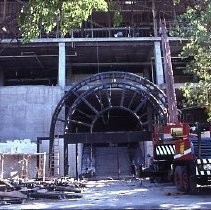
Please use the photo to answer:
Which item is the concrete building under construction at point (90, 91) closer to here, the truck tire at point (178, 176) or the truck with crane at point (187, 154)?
the truck with crane at point (187, 154)

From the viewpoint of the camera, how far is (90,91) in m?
27.3

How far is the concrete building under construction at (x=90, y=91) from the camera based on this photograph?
26922 millimetres

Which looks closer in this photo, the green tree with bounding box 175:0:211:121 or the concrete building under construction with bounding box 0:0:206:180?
the green tree with bounding box 175:0:211:121

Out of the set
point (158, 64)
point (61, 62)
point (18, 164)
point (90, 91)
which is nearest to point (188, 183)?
point (18, 164)

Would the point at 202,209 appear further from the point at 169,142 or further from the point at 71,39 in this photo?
the point at 71,39

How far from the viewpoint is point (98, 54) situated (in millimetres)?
37188

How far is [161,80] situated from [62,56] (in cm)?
806

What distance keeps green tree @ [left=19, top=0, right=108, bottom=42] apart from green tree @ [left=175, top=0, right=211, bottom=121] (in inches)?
131

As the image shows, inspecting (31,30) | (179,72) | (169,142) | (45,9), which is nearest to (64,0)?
(45,9)

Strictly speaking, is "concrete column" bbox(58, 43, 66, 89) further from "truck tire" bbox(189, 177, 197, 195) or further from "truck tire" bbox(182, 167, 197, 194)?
"truck tire" bbox(189, 177, 197, 195)

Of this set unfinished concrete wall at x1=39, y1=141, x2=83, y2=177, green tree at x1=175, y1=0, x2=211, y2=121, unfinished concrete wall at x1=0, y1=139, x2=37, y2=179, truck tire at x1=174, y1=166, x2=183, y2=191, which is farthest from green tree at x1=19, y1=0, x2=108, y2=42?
unfinished concrete wall at x1=39, y1=141, x2=83, y2=177

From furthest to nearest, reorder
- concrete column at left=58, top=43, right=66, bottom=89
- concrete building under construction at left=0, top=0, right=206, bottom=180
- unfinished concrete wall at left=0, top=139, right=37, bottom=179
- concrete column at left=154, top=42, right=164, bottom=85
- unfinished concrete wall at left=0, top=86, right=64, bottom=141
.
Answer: concrete column at left=154, top=42, right=164, bottom=85, concrete column at left=58, top=43, right=66, bottom=89, unfinished concrete wall at left=0, top=86, right=64, bottom=141, concrete building under construction at left=0, top=0, right=206, bottom=180, unfinished concrete wall at left=0, top=139, right=37, bottom=179

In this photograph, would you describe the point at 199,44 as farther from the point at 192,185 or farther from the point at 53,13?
the point at 53,13

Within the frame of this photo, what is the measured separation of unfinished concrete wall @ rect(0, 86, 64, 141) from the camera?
30641 millimetres
